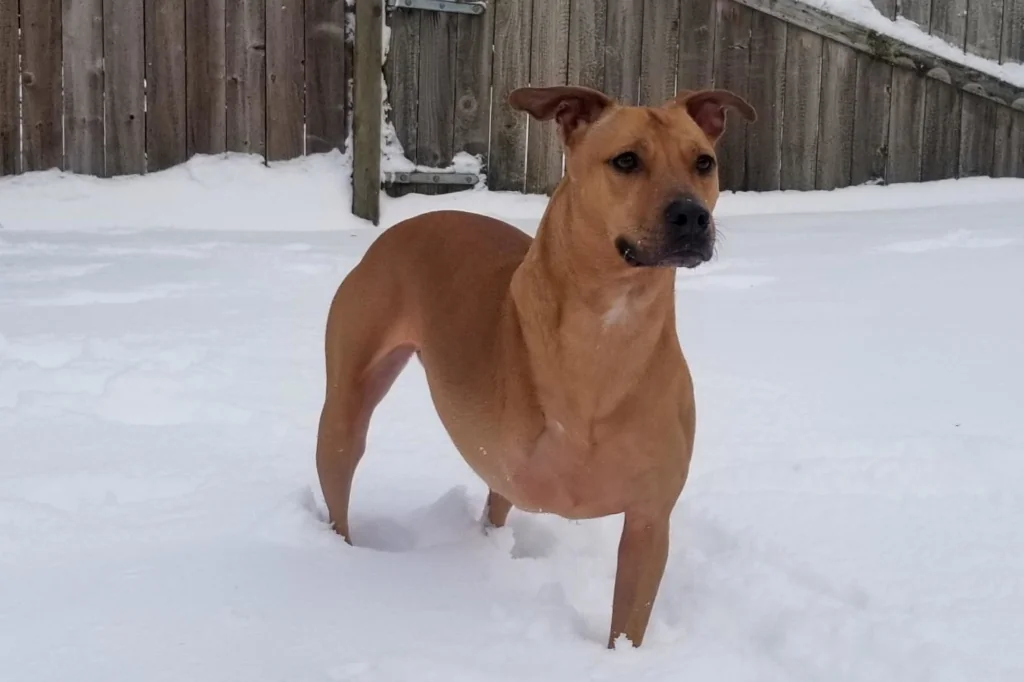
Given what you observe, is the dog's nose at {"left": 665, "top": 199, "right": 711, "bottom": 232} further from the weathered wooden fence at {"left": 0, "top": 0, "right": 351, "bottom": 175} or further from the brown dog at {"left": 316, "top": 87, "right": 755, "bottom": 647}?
the weathered wooden fence at {"left": 0, "top": 0, "right": 351, "bottom": 175}

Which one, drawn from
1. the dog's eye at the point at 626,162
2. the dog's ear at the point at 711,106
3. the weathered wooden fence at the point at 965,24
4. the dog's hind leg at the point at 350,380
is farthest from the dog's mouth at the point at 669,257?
the weathered wooden fence at the point at 965,24

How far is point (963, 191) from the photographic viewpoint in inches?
295

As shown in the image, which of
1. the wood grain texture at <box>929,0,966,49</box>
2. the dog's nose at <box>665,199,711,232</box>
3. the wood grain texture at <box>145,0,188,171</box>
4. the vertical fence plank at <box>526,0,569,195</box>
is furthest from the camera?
the wood grain texture at <box>929,0,966,49</box>

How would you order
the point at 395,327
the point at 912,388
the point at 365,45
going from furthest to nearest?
the point at 365,45 < the point at 912,388 < the point at 395,327

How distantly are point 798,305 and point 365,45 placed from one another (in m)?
2.94

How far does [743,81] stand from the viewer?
7.45 meters

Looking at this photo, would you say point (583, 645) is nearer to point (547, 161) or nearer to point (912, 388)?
point (912, 388)

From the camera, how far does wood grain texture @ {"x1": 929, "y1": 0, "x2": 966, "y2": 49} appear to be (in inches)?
306

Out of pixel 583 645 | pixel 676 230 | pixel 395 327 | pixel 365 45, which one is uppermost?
pixel 365 45

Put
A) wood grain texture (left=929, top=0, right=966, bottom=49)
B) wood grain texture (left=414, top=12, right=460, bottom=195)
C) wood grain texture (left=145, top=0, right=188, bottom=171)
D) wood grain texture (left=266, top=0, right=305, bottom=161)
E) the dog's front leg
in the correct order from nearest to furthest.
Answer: the dog's front leg < wood grain texture (left=145, top=0, right=188, bottom=171) < wood grain texture (left=266, top=0, right=305, bottom=161) < wood grain texture (left=414, top=12, right=460, bottom=195) < wood grain texture (left=929, top=0, right=966, bottom=49)

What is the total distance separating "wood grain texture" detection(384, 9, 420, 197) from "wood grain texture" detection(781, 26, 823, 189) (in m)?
2.42

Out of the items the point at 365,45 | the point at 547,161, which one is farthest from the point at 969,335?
the point at 365,45

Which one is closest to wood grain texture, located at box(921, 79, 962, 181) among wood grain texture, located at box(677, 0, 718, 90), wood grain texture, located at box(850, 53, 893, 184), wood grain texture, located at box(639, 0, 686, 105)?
wood grain texture, located at box(850, 53, 893, 184)

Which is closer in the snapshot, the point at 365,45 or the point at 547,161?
the point at 365,45
